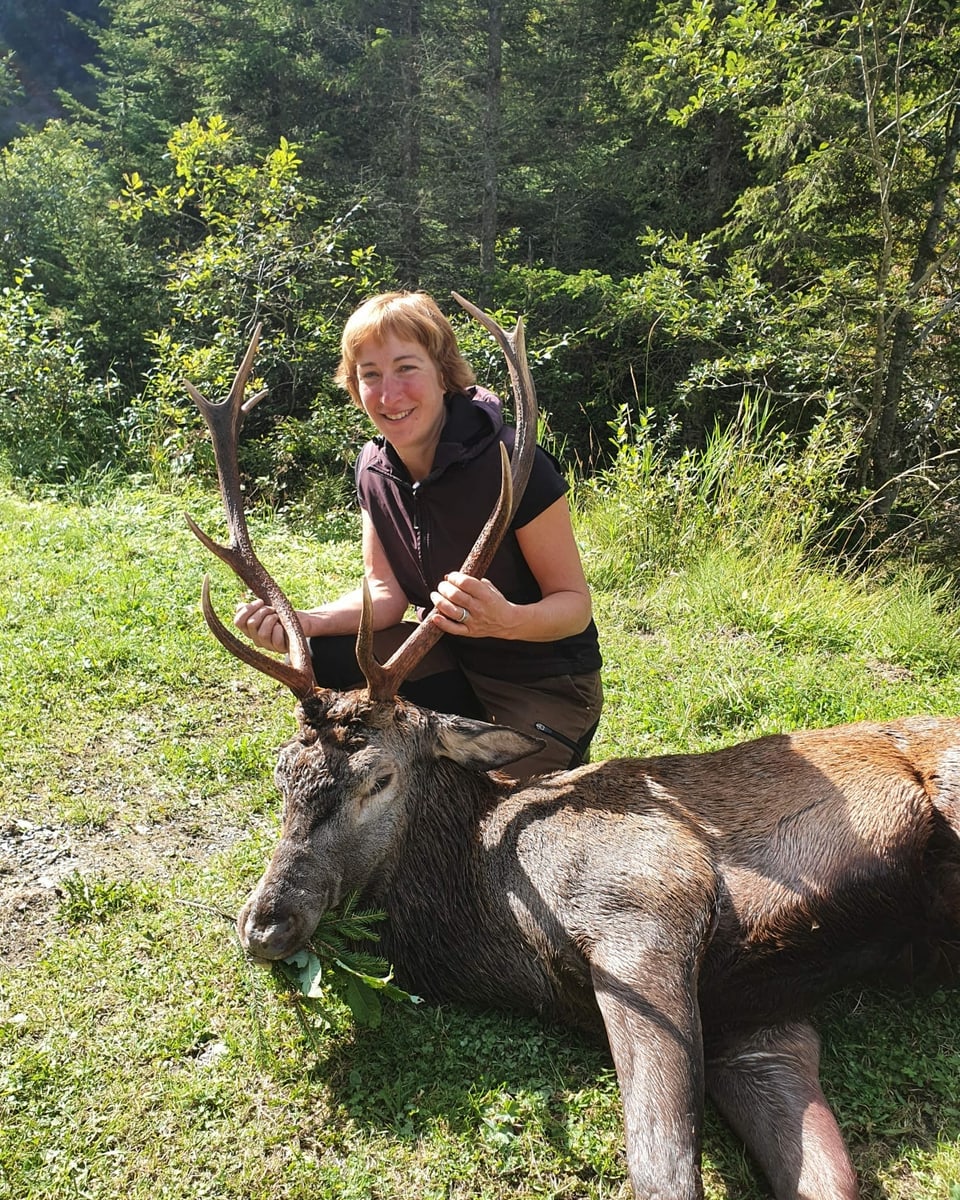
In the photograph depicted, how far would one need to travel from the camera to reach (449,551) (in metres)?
3.68

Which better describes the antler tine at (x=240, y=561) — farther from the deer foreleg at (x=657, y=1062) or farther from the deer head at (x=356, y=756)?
the deer foreleg at (x=657, y=1062)

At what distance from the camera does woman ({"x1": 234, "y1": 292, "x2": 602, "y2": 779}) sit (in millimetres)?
3512

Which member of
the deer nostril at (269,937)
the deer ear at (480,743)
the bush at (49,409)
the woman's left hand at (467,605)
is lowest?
the deer nostril at (269,937)

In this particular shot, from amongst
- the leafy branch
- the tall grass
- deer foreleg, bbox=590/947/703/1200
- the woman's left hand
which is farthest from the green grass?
the woman's left hand

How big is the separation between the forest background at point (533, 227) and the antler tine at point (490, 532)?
496 cm

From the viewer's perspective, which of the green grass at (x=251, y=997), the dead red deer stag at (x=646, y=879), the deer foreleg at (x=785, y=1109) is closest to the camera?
the deer foreleg at (x=785, y=1109)

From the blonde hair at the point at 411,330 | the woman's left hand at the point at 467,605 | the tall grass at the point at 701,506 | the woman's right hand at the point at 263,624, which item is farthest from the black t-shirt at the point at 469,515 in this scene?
the tall grass at the point at 701,506

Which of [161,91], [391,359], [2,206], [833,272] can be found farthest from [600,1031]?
[161,91]

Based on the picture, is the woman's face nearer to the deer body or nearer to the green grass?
the deer body

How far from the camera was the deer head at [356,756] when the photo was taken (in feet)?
8.99

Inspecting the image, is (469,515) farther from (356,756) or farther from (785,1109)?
(785,1109)

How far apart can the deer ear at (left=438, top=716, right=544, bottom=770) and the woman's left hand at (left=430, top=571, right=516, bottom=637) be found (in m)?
0.33

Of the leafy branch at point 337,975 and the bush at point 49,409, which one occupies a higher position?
the bush at point 49,409

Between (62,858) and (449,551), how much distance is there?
76.2 inches
